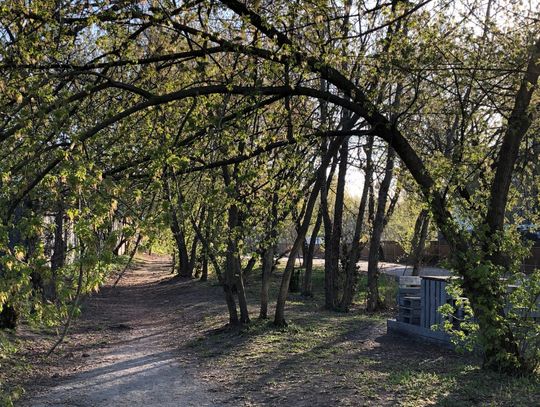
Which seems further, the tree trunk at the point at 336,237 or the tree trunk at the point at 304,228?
the tree trunk at the point at 336,237

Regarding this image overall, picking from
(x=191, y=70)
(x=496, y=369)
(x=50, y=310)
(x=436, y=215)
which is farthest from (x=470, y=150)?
(x=50, y=310)

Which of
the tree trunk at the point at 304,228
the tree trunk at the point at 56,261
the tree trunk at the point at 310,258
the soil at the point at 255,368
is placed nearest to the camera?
the tree trunk at the point at 56,261

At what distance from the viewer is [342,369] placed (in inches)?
330

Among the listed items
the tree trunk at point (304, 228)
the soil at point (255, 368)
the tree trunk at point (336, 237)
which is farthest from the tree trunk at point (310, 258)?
the tree trunk at point (304, 228)

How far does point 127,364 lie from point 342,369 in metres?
3.53

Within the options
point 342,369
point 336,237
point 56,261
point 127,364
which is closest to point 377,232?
point 336,237

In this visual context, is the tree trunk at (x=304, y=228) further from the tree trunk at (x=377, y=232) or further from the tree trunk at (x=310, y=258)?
the tree trunk at (x=310, y=258)

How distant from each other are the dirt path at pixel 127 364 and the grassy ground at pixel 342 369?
49 centimetres

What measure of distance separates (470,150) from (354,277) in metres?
9.27

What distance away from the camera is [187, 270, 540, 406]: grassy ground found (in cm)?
671

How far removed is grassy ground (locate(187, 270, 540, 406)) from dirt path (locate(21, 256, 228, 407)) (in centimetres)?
49

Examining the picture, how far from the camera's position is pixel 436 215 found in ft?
24.2

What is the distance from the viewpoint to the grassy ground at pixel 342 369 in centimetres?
671

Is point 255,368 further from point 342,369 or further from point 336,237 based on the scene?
point 336,237
